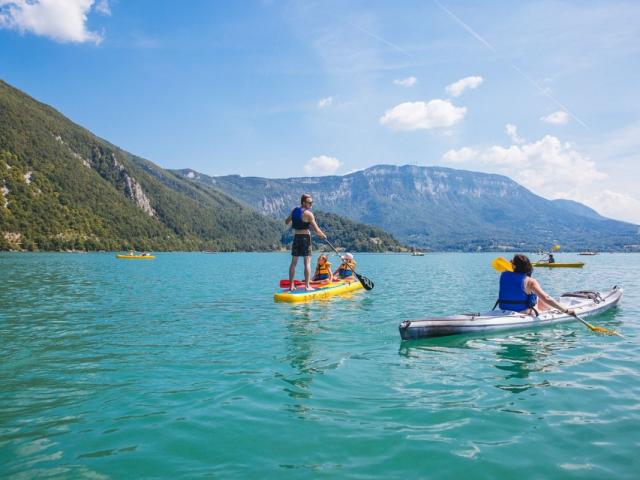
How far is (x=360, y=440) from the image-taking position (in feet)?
18.4

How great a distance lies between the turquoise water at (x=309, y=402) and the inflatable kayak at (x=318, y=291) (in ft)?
15.1

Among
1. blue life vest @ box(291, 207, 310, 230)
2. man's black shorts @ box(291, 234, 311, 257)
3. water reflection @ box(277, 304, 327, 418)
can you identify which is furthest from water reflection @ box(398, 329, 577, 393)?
blue life vest @ box(291, 207, 310, 230)

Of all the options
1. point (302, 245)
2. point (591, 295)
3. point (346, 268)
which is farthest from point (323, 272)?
point (591, 295)

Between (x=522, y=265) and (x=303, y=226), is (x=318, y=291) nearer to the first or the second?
(x=303, y=226)

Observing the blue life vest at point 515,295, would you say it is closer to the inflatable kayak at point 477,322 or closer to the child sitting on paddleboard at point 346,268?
the inflatable kayak at point 477,322

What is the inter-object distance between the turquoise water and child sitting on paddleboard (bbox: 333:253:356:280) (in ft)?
36.7

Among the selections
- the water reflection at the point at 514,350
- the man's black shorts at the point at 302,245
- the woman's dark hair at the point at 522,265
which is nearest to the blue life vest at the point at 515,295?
the woman's dark hair at the point at 522,265

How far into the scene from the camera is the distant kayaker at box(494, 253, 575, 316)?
13.0 meters

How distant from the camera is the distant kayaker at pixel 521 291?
13039 mm

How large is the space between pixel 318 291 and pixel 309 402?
13022 mm

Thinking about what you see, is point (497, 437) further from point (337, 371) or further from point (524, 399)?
point (337, 371)

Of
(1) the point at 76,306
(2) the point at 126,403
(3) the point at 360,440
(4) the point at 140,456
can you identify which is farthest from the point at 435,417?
(1) the point at 76,306

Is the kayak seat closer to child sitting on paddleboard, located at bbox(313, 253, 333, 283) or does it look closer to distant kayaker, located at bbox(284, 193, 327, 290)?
distant kayaker, located at bbox(284, 193, 327, 290)

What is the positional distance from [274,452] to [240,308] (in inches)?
517
